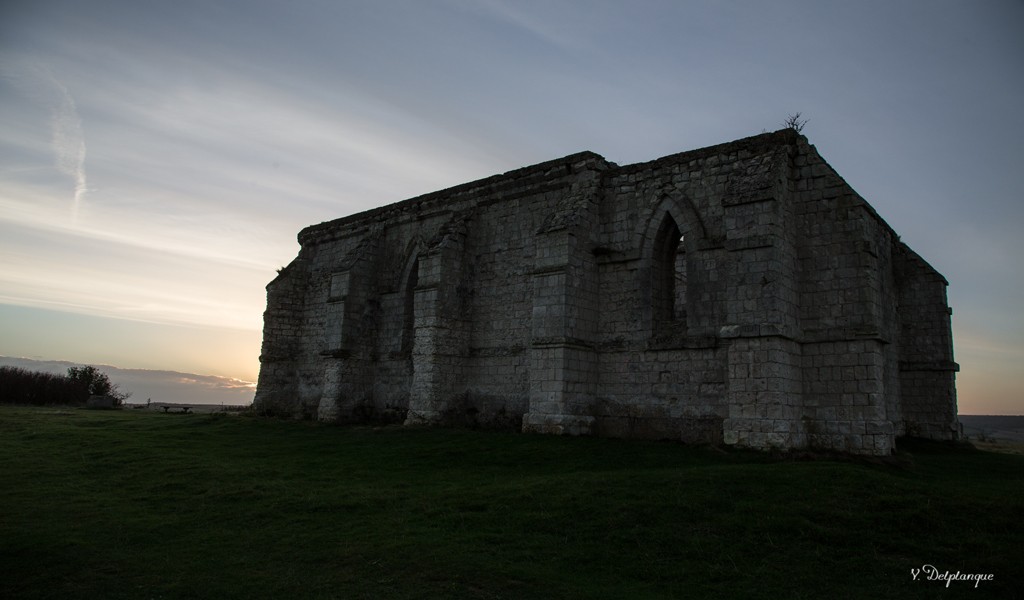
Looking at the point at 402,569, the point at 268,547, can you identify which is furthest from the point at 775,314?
the point at 268,547

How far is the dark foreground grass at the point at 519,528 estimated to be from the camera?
21.7 ft

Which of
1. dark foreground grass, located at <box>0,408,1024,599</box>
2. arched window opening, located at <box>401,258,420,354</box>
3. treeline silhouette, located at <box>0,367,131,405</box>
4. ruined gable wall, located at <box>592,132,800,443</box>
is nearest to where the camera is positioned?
dark foreground grass, located at <box>0,408,1024,599</box>

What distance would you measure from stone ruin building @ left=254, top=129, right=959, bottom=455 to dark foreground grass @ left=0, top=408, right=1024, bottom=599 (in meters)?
1.50

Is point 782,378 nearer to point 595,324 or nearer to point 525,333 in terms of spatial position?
point 595,324

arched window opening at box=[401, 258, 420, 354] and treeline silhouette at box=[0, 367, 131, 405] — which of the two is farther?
treeline silhouette at box=[0, 367, 131, 405]

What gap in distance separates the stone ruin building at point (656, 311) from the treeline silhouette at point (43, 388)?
20334 mm

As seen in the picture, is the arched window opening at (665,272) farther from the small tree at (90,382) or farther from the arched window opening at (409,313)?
the small tree at (90,382)

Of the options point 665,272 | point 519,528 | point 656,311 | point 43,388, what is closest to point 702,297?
point 656,311

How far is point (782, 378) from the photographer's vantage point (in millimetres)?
12086

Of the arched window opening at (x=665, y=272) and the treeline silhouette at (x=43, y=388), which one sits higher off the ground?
the arched window opening at (x=665, y=272)

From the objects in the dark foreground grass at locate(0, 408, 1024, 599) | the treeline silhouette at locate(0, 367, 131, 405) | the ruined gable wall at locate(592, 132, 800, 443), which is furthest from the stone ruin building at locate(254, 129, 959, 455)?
the treeline silhouette at locate(0, 367, 131, 405)

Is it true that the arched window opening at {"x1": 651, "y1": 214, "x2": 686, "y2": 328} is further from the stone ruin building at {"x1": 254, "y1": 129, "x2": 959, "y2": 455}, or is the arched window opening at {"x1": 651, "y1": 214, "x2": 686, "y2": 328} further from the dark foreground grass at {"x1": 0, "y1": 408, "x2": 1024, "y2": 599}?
the dark foreground grass at {"x1": 0, "y1": 408, "x2": 1024, "y2": 599}

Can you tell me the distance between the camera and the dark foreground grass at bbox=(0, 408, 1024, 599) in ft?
21.7

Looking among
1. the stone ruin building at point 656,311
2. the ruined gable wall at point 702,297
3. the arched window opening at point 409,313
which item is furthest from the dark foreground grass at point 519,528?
the arched window opening at point 409,313
